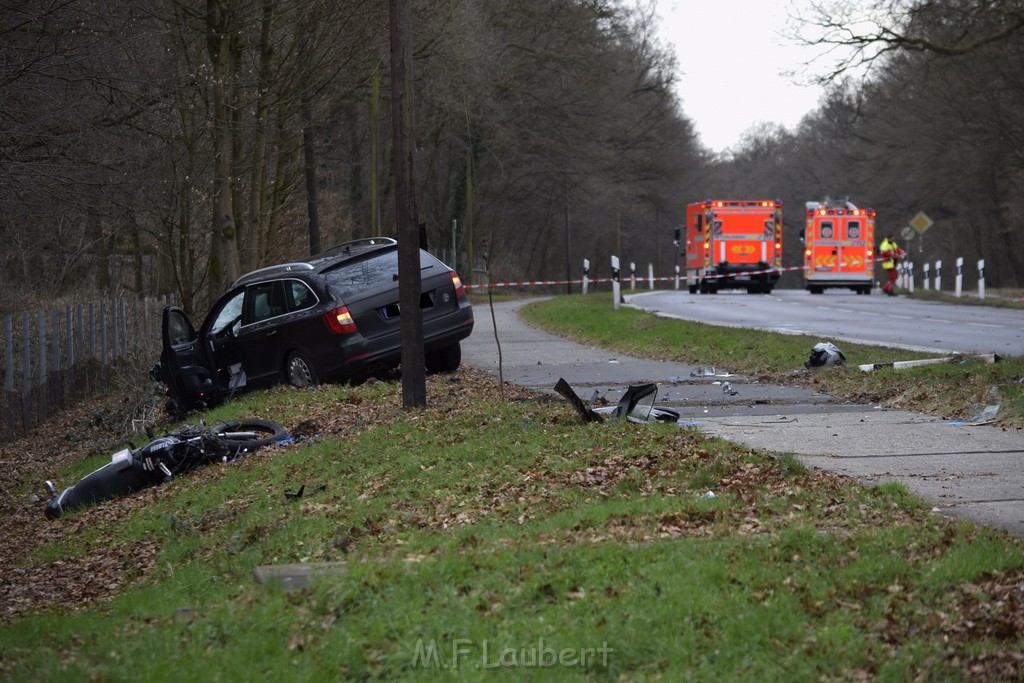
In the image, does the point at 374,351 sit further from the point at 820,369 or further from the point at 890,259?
the point at 890,259

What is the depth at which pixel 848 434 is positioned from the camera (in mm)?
10555

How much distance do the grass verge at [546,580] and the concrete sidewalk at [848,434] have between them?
53cm

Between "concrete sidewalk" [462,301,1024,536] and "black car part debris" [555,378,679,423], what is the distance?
1.21 ft

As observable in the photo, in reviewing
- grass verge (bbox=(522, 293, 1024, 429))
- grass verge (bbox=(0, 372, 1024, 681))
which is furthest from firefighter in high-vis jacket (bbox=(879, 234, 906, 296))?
grass verge (bbox=(0, 372, 1024, 681))

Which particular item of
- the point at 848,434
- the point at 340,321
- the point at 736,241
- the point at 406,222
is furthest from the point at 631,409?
the point at 736,241

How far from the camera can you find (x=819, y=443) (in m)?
10.1

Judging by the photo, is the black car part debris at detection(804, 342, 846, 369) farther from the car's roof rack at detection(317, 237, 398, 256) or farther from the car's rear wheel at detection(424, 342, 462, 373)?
the car's roof rack at detection(317, 237, 398, 256)

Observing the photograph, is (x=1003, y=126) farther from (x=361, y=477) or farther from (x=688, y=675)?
(x=688, y=675)

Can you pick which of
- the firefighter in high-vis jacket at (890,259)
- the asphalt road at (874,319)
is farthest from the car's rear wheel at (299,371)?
the firefighter in high-vis jacket at (890,259)

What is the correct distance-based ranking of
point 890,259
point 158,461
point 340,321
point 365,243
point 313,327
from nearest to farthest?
point 158,461
point 340,321
point 313,327
point 365,243
point 890,259

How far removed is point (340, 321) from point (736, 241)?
2808 centimetres

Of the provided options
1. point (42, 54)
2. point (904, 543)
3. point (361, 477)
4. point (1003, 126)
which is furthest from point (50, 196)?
point (1003, 126)

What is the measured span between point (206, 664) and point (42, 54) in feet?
42.3

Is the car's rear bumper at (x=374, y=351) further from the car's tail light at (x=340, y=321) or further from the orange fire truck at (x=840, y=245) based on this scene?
the orange fire truck at (x=840, y=245)
